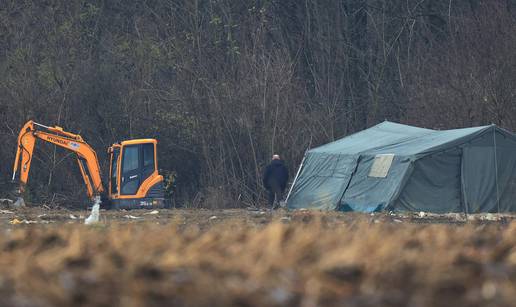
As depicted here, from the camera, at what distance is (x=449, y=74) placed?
135 ft

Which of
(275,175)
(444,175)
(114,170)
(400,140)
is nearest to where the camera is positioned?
(444,175)

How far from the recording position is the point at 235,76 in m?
44.8

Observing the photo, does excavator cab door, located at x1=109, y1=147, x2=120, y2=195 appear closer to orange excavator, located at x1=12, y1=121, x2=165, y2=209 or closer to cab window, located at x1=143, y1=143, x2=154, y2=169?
orange excavator, located at x1=12, y1=121, x2=165, y2=209

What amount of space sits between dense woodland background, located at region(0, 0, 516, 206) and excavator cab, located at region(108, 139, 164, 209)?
2.71m

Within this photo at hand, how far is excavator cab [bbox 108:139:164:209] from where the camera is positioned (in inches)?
1406

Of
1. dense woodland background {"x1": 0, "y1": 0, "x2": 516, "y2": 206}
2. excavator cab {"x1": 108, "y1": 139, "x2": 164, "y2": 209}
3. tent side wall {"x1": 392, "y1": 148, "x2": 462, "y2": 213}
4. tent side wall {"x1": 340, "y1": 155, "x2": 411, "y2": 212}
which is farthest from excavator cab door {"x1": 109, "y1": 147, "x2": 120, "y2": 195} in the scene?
tent side wall {"x1": 392, "y1": 148, "x2": 462, "y2": 213}

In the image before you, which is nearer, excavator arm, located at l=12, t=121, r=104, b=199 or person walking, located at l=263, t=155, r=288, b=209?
person walking, located at l=263, t=155, r=288, b=209

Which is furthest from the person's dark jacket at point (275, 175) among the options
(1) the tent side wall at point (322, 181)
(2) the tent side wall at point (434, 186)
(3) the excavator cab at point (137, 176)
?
(2) the tent side wall at point (434, 186)

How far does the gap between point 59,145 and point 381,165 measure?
36.8 ft

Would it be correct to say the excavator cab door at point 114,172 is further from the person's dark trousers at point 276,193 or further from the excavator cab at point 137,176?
the person's dark trousers at point 276,193

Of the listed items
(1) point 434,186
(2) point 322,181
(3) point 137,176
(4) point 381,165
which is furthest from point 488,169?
(3) point 137,176

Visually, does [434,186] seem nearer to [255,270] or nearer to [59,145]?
[59,145]

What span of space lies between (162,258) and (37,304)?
1.31 meters

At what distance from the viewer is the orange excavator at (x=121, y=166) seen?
3559cm
